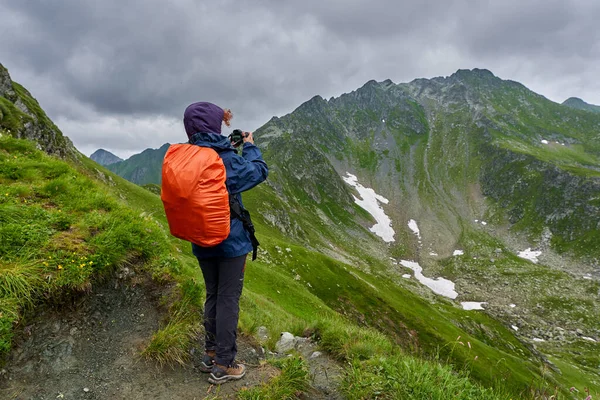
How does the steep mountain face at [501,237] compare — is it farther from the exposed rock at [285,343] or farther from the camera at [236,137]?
the camera at [236,137]

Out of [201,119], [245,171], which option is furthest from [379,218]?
[201,119]

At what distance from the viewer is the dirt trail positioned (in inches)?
216

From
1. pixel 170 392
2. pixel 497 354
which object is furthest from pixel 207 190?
pixel 497 354

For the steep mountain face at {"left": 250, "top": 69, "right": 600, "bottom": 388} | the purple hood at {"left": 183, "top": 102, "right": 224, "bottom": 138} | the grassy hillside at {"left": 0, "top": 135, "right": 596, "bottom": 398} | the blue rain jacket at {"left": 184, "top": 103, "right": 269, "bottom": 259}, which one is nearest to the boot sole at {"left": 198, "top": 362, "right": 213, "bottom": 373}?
the grassy hillside at {"left": 0, "top": 135, "right": 596, "bottom": 398}

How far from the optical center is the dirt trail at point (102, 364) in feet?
18.0

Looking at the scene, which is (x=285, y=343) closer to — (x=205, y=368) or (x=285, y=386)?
(x=205, y=368)

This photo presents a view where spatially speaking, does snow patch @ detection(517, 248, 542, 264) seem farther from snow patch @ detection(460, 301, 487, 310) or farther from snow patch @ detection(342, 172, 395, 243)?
snow patch @ detection(460, 301, 487, 310)

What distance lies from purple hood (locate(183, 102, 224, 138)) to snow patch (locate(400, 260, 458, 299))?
116016mm

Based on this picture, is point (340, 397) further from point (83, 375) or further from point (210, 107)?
point (210, 107)

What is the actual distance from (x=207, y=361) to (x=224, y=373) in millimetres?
530

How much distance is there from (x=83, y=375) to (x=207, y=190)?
4.12 m

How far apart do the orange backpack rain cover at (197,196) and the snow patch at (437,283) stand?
115973 mm

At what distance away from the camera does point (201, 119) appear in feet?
20.4

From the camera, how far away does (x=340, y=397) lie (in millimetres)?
6230
